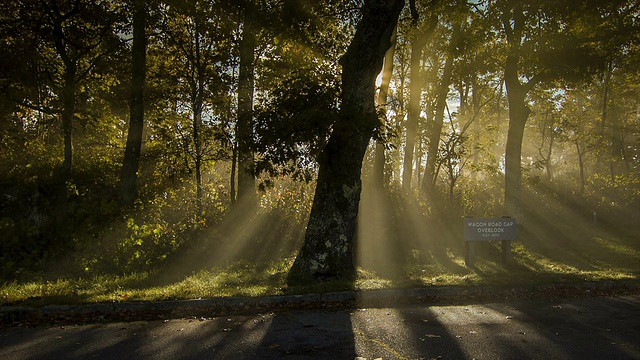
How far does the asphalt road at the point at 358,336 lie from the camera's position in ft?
16.7

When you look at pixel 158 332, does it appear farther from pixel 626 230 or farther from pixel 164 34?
pixel 626 230

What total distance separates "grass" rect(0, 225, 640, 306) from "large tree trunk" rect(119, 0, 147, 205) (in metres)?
→ 4.19

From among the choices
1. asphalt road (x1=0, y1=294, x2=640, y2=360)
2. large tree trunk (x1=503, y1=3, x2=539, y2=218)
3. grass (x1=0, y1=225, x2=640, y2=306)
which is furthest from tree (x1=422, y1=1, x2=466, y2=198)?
asphalt road (x1=0, y1=294, x2=640, y2=360)

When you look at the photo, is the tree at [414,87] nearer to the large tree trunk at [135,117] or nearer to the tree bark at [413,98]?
the tree bark at [413,98]

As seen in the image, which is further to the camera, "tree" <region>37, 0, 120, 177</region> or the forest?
"tree" <region>37, 0, 120, 177</region>

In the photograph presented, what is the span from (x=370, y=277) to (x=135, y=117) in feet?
30.4

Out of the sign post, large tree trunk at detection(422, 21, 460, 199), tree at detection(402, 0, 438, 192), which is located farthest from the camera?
large tree trunk at detection(422, 21, 460, 199)

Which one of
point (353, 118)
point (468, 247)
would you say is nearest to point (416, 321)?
point (353, 118)

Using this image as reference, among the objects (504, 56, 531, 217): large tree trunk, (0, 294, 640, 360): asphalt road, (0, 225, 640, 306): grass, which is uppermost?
(504, 56, 531, 217): large tree trunk

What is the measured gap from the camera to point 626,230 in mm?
20453

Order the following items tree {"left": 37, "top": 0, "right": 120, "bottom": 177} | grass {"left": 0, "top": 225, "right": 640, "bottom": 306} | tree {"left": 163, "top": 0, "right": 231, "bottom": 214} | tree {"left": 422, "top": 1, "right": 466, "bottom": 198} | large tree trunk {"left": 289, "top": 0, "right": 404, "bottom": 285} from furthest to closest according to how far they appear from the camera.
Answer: tree {"left": 422, "top": 1, "right": 466, "bottom": 198}
tree {"left": 163, "top": 0, "right": 231, "bottom": 214}
tree {"left": 37, "top": 0, "right": 120, "bottom": 177}
large tree trunk {"left": 289, "top": 0, "right": 404, "bottom": 285}
grass {"left": 0, "top": 225, "right": 640, "bottom": 306}

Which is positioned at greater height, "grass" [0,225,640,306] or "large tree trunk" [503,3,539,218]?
"large tree trunk" [503,3,539,218]

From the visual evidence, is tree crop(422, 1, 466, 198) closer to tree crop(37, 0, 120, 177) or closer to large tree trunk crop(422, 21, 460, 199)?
large tree trunk crop(422, 21, 460, 199)

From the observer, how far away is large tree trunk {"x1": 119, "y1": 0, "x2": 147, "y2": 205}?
14.6 m
